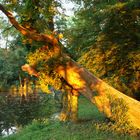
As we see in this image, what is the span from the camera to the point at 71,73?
17.3 m

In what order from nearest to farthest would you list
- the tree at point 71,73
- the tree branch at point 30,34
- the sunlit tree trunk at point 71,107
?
the tree at point 71,73 → the tree branch at point 30,34 → the sunlit tree trunk at point 71,107

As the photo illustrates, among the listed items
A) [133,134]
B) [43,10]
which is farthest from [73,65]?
[133,134]

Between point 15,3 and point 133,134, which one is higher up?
point 15,3

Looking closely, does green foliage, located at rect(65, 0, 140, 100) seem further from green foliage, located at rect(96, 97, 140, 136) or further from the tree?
green foliage, located at rect(96, 97, 140, 136)

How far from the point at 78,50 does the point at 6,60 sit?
122ft

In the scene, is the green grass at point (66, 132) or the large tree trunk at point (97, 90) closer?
the green grass at point (66, 132)

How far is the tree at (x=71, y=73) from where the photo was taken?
16000mm

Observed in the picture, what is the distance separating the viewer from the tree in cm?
1600

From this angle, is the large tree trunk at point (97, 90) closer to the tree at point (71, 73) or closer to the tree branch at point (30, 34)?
the tree at point (71, 73)

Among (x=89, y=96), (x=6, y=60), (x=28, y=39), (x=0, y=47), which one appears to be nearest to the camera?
(x=89, y=96)

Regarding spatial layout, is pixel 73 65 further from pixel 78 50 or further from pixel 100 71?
pixel 78 50

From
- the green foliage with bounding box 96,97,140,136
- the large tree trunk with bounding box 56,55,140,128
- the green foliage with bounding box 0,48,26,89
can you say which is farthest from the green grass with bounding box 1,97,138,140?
the green foliage with bounding box 0,48,26,89

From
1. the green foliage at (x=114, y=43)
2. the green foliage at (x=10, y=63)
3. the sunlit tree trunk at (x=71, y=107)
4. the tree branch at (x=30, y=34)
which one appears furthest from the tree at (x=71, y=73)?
the green foliage at (x=10, y=63)

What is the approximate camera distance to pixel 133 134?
1401cm
